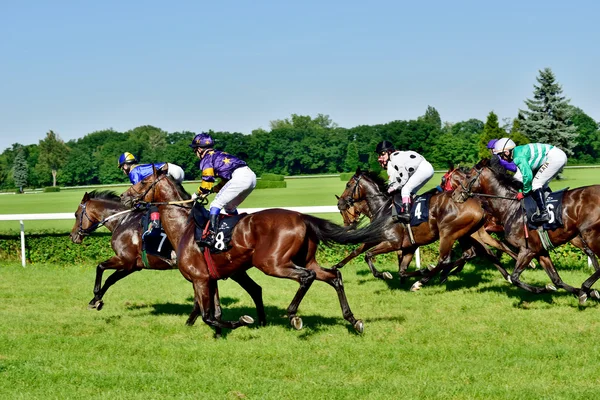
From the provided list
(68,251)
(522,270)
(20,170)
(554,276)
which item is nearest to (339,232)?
(522,270)

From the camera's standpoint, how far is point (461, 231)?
8523 millimetres

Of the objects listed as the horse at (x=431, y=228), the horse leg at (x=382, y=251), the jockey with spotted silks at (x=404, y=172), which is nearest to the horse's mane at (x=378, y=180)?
the horse at (x=431, y=228)

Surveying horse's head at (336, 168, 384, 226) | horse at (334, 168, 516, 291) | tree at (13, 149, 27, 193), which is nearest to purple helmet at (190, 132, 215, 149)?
horse at (334, 168, 516, 291)

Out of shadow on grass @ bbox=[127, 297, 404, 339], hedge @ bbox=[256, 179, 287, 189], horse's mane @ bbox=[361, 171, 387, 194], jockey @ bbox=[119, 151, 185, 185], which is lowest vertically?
hedge @ bbox=[256, 179, 287, 189]

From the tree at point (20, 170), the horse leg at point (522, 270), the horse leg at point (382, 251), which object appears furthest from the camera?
the tree at point (20, 170)

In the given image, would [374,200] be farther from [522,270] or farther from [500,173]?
[522,270]

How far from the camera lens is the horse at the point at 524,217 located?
23.8 ft

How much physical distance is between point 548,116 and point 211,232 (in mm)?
41278

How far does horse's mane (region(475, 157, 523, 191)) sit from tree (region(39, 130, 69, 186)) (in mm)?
70988

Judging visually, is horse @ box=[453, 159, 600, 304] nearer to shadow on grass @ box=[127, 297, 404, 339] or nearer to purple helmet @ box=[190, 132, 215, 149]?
shadow on grass @ box=[127, 297, 404, 339]

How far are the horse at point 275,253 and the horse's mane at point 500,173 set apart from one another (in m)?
2.41

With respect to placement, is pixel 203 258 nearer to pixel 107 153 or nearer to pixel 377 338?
pixel 377 338

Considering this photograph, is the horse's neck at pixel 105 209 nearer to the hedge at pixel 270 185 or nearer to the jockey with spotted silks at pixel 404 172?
the jockey with spotted silks at pixel 404 172

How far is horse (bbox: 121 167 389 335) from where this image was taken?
237 inches
